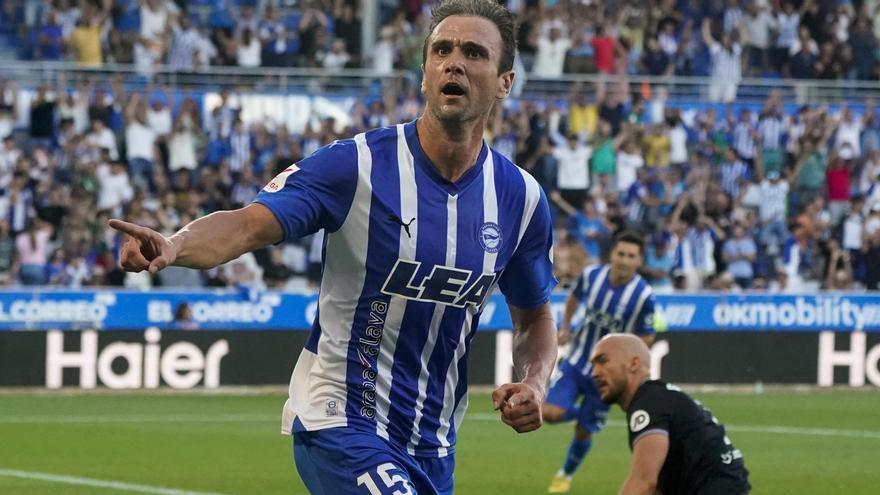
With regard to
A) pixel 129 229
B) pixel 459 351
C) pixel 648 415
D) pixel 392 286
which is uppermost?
pixel 129 229

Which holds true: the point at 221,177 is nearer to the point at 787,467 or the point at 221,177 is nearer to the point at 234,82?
the point at 234,82

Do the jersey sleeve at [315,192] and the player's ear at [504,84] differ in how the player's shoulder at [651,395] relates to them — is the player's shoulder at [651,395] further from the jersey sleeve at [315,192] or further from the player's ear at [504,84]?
the jersey sleeve at [315,192]

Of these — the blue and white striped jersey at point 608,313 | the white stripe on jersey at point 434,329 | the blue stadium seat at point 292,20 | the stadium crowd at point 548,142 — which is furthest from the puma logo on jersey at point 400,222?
the blue stadium seat at point 292,20

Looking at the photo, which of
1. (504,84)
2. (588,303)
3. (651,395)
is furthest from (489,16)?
(588,303)

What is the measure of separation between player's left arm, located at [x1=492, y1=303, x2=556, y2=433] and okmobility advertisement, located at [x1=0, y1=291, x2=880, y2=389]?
14170 mm

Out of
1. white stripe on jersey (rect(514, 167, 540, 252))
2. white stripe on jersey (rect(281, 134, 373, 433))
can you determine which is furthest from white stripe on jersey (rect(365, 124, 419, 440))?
white stripe on jersey (rect(514, 167, 540, 252))

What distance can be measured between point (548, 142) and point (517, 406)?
19734mm

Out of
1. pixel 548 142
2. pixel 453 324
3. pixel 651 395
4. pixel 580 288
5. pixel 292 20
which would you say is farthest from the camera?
pixel 292 20

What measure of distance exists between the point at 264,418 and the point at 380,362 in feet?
41.4

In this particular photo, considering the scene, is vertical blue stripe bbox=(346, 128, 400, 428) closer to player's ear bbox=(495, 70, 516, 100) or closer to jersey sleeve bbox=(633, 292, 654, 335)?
player's ear bbox=(495, 70, 516, 100)

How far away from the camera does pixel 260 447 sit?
49.2 feet

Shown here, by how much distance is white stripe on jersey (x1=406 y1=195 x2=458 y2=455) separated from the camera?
4820mm

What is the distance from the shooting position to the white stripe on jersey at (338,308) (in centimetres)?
477

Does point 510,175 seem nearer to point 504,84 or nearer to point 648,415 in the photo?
point 504,84
